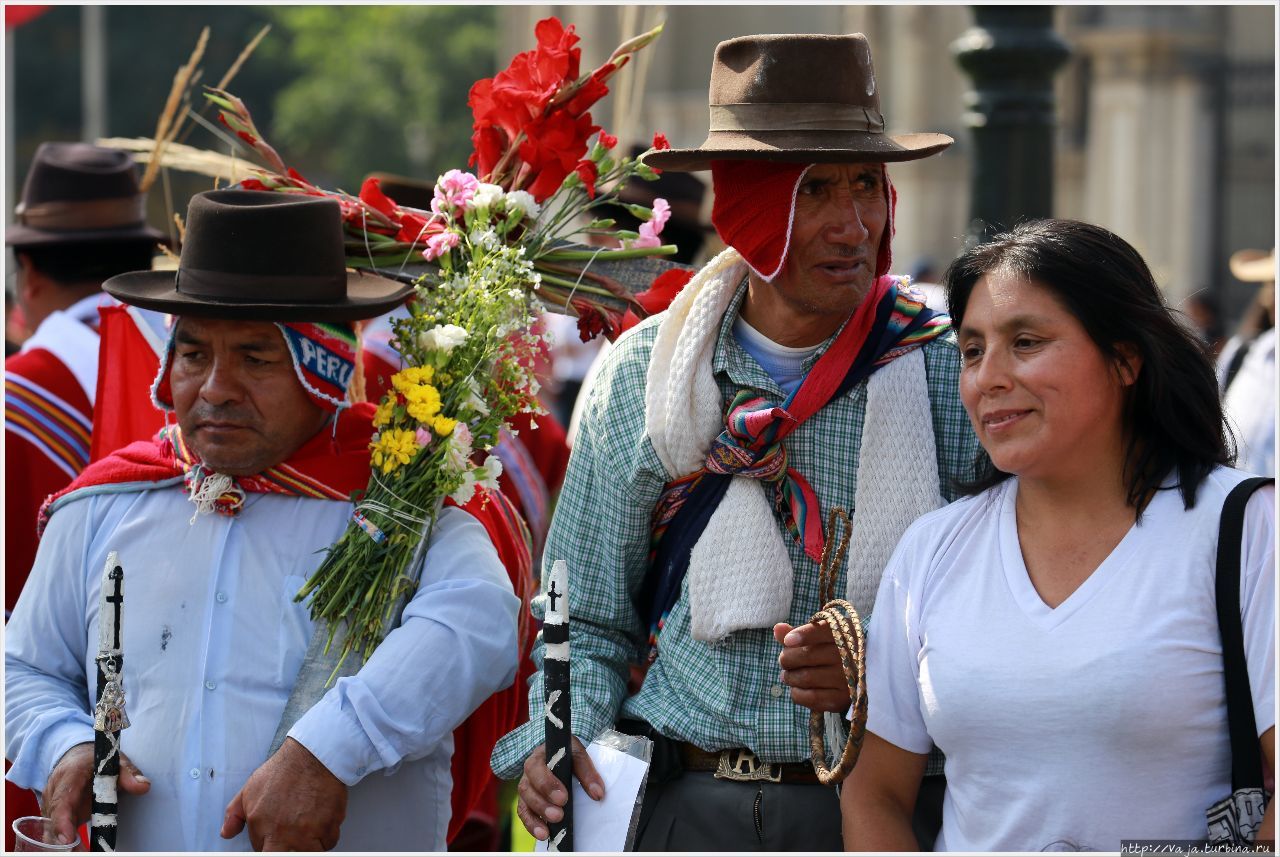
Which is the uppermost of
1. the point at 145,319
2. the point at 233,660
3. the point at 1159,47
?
the point at 1159,47

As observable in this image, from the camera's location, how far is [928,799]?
3.26 metres

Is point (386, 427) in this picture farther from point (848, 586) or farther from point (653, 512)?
point (848, 586)

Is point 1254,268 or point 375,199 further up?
point 375,199

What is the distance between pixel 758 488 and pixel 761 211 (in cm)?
55

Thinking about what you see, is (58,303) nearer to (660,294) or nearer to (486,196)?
(486,196)

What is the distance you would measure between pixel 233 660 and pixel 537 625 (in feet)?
3.30

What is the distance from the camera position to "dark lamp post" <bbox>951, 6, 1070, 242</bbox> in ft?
18.6

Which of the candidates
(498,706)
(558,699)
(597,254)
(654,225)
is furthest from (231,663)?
(654,225)

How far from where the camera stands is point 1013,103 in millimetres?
5711

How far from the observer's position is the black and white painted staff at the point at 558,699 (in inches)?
122

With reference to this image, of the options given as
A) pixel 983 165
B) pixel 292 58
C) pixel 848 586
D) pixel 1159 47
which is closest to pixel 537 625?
pixel 848 586

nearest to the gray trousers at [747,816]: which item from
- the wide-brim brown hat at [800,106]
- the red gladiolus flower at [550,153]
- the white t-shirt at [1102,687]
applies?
the white t-shirt at [1102,687]

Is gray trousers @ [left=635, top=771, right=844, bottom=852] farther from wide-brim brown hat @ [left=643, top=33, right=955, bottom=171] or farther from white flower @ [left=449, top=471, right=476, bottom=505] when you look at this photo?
wide-brim brown hat @ [left=643, top=33, right=955, bottom=171]

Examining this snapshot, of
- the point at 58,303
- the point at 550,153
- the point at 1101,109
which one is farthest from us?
the point at 1101,109
